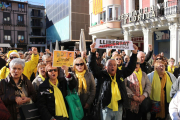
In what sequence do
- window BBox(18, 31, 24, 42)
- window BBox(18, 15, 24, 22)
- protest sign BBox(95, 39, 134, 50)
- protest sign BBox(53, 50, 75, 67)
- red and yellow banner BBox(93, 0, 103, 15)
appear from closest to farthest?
protest sign BBox(53, 50, 75, 67)
protest sign BBox(95, 39, 134, 50)
red and yellow banner BBox(93, 0, 103, 15)
window BBox(18, 31, 24, 42)
window BBox(18, 15, 24, 22)

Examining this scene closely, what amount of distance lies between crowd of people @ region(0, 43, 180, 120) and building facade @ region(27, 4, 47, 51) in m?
41.2

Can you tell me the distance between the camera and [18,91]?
9.12ft

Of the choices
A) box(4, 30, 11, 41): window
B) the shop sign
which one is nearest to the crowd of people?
the shop sign

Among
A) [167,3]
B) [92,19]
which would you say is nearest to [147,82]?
[167,3]

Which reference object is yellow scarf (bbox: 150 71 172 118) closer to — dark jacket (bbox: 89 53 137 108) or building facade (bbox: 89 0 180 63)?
dark jacket (bbox: 89 53 137 108)

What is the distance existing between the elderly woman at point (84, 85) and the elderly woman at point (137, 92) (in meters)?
0.86

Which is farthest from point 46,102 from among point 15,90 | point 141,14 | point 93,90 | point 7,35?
point 7,35

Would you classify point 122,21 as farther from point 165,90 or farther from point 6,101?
point 6,101

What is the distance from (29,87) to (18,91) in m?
0.20

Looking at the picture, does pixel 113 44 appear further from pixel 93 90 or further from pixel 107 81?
pixel 93 90

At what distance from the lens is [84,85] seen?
11.6 ft

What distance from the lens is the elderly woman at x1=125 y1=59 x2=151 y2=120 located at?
366 cm

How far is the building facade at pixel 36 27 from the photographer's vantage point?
1678 inches

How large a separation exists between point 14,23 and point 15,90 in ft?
138
